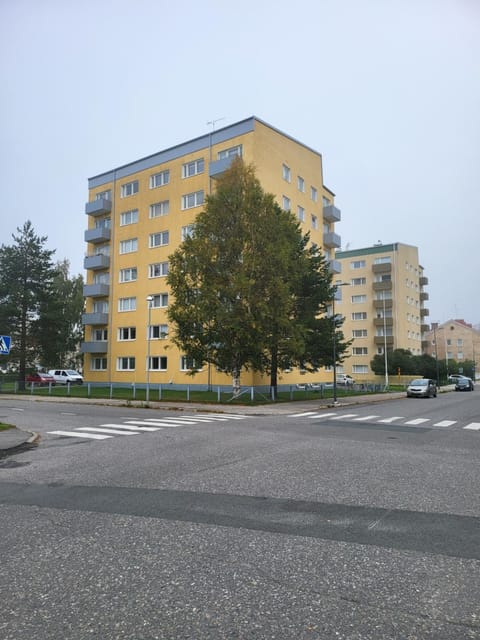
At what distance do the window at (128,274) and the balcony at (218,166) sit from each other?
12.1 meters

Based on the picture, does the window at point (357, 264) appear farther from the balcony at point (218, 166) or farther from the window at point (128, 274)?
the balcony at point (218, 166)

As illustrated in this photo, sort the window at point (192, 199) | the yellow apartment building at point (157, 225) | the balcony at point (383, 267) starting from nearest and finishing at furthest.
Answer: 1. the yellow apartment building at point (157, 225)
2. the window at point (192, 199)
3. the balcony at point (383, 267)

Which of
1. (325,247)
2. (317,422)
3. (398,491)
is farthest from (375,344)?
(398,491)

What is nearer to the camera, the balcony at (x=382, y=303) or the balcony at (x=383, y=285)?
the balcony at (x=382, y=303)

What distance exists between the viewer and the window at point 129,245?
45.1 metres

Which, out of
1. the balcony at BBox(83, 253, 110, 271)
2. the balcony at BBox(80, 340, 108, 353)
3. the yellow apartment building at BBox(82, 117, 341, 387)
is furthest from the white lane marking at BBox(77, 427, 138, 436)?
the balcony at BBox(83, 253, 110, 271)

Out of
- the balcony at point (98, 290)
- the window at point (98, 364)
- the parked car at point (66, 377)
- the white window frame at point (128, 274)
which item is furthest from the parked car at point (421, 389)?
the parked car at point (66, 377)

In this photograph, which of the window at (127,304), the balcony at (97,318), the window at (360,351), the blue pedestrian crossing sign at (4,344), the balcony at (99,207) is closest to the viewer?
the blue pedestrian crossing sign at (4,344)

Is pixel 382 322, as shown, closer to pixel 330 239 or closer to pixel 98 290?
pixel 330 239

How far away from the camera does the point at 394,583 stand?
3863 millimetres

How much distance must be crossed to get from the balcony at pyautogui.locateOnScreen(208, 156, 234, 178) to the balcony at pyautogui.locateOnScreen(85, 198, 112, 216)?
1396cm

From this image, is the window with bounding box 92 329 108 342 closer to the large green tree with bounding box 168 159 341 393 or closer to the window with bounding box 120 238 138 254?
the window with bounding box 120 238 138 254

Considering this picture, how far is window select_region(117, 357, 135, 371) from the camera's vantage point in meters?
43.5

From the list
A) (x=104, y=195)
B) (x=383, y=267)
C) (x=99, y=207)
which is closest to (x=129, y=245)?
(x=99, y=207)
